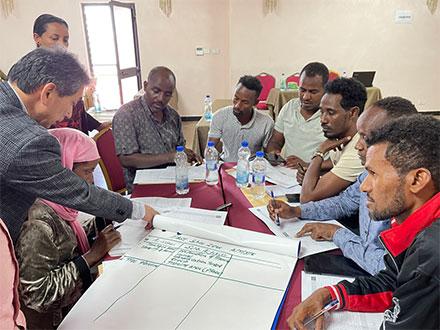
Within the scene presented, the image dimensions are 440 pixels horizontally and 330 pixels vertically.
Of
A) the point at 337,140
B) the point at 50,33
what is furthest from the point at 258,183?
the point at 50,33

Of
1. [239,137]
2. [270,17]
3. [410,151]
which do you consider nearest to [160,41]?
[270,17]

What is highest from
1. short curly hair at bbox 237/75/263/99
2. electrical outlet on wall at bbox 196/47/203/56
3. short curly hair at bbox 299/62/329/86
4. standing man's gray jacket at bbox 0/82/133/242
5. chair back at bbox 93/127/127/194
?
electrical outlet on wall at bbox 196/47/203/56

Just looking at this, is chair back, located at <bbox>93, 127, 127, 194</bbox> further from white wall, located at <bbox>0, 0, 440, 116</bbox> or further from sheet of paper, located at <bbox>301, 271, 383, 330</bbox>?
white wall, located at <bbox>0, 0, 440, 116</bbox>

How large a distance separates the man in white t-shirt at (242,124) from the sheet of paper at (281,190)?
782mm

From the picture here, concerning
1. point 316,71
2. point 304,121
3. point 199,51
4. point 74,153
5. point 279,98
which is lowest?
point 279,98

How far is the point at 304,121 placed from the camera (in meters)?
2.53

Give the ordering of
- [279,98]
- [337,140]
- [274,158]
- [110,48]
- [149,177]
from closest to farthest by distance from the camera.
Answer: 1. [337,140]
2. [149,177]
3. [274,158]
4. [279,98]
5. [110,48]

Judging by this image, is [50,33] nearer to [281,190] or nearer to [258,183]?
[258,183]

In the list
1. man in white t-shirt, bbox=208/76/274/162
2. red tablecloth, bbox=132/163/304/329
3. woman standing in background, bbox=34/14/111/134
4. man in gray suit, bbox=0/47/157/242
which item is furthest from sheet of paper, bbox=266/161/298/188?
woman standing in background, bbox=34/14/111/134

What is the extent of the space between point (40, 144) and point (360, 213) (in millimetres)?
1265

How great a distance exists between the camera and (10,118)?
3.46ft

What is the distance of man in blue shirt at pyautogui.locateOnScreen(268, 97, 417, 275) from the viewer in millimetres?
1096

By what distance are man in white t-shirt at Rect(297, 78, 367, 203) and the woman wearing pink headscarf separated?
3.31ft

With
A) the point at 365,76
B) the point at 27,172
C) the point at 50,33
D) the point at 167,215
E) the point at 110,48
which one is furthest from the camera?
the point at 110,48
